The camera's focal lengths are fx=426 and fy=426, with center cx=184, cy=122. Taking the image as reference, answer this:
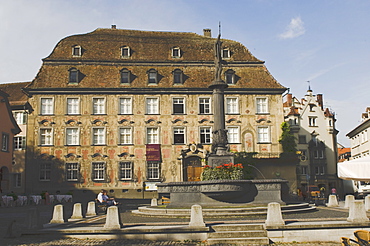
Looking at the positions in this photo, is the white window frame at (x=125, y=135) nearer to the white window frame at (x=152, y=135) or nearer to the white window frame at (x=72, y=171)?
the white window frame at (x=152, y=135)

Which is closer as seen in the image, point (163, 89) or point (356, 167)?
point (356, 167)

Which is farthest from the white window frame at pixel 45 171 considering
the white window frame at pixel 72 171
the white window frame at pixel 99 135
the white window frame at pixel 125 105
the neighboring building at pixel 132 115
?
the white window frame at pixel 125 105

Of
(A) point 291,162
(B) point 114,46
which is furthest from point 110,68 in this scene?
(A) point 291,162

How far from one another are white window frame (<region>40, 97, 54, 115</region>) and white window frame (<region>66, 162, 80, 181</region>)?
16.0 ft

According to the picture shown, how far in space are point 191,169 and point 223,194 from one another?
2012 centimetres

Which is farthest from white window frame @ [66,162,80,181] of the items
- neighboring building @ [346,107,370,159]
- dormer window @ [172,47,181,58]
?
neighboring building @ [346,107,370,159]

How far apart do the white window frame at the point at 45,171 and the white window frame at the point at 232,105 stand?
1648 centimetres

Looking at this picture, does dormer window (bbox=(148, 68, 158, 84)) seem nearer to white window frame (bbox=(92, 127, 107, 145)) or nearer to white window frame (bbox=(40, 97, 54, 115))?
white window frame (bbox=(92, 127, 107, 145))

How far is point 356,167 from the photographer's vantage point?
13.8 metres

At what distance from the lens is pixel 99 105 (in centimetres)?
3778

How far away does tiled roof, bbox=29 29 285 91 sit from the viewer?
125 ft

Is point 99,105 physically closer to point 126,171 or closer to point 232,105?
point 126,171

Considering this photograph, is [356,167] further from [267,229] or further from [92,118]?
[92,118]

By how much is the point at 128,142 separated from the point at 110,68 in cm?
708
